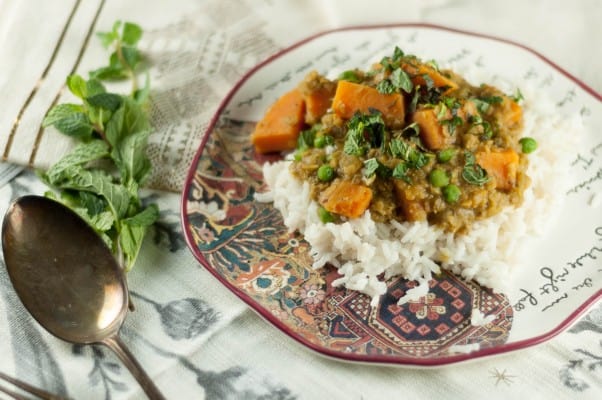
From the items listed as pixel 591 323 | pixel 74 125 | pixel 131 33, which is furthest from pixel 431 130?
pixel 131 33

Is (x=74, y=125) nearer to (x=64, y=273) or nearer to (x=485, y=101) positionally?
(x=64, y=273)

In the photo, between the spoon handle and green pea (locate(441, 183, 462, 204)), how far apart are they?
1969 mm

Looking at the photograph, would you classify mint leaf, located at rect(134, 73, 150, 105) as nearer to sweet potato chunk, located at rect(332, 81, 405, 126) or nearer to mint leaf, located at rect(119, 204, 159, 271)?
mint leaf, located at rect(119, 204, 159, 271)

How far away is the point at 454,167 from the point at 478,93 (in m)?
0.75

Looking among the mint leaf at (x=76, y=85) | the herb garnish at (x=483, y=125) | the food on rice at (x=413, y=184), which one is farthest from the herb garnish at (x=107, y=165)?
the herb garnish at (x=483, y=125)

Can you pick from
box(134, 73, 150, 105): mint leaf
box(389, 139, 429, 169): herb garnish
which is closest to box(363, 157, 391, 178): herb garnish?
box(389, 139, 429, 169): herb garnish

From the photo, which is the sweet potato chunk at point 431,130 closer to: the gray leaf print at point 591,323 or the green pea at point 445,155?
the green pea at point 445,155

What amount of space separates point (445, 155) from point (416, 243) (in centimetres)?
55

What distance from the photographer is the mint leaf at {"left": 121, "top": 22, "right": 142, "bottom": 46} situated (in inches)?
232

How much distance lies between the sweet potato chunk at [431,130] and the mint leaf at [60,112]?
7.93ft

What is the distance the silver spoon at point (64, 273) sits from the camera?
3.89 metres

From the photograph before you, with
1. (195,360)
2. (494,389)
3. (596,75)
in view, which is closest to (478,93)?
(596,75)

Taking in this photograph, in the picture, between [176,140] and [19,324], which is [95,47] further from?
[19,324]

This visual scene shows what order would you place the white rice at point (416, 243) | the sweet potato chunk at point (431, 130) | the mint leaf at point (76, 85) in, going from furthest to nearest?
the mint leaf at point (76, 85), the sweet potato chunk at point (431, 130), the white rice at point (416, 243)
